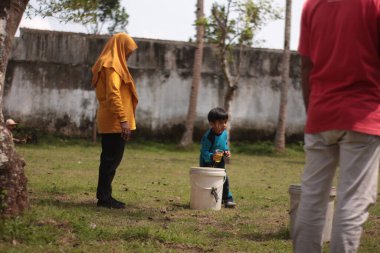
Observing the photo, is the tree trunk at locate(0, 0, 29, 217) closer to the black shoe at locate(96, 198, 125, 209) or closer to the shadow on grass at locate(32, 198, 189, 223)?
the shadow on grass at locate(32, 198, 189, 223)

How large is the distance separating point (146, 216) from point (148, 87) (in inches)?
489

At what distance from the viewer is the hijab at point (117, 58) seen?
7.35m

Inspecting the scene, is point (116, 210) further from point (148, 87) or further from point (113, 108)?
point (148, 87)

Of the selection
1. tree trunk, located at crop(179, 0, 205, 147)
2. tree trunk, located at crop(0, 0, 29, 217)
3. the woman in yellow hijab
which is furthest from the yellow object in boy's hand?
tree trunk, located at crop(179, 0, 205, 147)

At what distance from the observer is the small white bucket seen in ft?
24.7

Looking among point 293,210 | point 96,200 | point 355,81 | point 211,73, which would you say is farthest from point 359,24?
point 211,73

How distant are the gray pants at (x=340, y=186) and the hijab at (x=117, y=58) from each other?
388 centimetres

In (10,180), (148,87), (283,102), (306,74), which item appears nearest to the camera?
(306,74)

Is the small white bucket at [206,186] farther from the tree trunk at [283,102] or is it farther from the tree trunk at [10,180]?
the tree trunk at [283,102]

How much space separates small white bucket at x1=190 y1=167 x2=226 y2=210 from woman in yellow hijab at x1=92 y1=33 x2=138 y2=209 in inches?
34.6

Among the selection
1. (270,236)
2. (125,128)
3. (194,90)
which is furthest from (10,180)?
(194,90)

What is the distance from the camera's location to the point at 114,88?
23.6 ft

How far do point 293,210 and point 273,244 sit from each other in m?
0.36

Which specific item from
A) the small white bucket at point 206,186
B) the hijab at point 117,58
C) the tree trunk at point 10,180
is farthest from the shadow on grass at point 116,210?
the hijab at point 117,58
